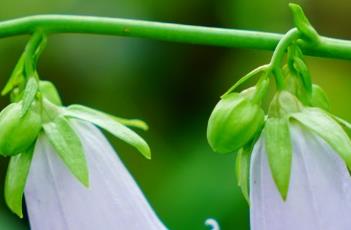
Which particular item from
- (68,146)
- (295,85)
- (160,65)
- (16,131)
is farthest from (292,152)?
(160,65)

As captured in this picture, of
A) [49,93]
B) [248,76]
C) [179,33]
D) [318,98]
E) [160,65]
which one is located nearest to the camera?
[248,76]

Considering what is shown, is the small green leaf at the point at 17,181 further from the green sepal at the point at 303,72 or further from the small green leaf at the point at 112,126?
the green sepal at the point at 303,72

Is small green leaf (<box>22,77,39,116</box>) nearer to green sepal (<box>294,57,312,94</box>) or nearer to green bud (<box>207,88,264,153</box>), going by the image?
green bud (<box>207,88,264,153</box>)

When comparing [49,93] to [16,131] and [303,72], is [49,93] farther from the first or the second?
[303,72]

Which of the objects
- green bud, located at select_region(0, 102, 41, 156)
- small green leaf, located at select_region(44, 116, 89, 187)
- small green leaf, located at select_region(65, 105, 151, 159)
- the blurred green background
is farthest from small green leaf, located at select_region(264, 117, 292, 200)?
the blurred green background

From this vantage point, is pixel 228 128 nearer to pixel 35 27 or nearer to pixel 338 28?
pixel 35 27

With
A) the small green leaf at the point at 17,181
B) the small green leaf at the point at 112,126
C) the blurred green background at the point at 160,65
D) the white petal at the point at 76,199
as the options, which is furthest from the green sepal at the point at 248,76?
the blurred green background at the point at 160,65

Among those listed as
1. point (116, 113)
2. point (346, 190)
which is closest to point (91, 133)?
point (346, 190)

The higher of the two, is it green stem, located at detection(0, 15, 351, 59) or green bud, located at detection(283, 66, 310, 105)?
green stem, located at detection(0, 15, 351, 59)
